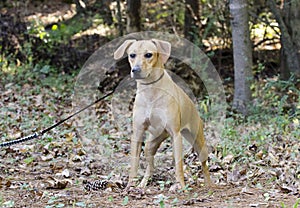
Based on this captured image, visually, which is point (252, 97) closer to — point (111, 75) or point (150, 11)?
point (111, 75)

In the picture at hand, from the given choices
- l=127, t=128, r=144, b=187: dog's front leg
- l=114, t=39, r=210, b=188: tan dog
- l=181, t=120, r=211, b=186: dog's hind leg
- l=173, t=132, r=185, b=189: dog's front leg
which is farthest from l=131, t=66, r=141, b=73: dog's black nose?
l=181, t=120, r=211, b=186: dog's hind leg

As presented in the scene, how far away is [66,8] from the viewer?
15.4 metres

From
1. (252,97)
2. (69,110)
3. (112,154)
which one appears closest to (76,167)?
(112,154)

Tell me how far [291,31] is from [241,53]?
4.95 ft

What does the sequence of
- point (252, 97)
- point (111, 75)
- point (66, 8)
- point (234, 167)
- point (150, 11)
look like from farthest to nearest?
1. point (66, 8)
2. point (150, 11)
3. point (111, 75)
4. point (252, 97)
5. point (234, 167)

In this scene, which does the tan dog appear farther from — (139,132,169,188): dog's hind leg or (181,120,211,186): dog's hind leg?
(181,120,211,186): dog's hind leg

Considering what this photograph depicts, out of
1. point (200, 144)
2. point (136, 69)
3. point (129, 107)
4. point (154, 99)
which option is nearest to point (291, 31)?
point (129, 107)

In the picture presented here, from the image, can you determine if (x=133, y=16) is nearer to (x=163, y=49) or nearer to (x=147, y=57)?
(x=163, y=49)

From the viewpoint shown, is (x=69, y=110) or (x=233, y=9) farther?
(x=69, y=110)

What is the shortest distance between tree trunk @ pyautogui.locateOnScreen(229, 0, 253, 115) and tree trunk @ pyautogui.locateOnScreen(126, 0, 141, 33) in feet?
10.1

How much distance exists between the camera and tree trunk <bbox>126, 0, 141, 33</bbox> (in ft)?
37.1

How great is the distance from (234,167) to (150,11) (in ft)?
23.8

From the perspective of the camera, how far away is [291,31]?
9.74 metres

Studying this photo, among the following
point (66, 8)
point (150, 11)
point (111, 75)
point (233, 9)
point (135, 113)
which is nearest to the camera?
point (135, 113)
